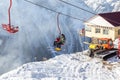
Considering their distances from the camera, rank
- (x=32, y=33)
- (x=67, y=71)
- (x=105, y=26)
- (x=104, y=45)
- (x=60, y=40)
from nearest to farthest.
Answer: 1. (x=60, y=40)
2. (x=67, y=71)
3. (x=104, y=45)
4. (x=105, y=26)
5. (x=32, y=33)

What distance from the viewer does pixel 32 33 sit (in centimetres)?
10319

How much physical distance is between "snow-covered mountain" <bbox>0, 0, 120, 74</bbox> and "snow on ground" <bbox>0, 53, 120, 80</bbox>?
41.1 m

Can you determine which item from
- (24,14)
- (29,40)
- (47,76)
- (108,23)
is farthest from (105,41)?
(24,14)

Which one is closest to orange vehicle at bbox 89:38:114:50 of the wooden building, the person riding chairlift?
the wooden building

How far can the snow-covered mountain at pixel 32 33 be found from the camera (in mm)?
87188

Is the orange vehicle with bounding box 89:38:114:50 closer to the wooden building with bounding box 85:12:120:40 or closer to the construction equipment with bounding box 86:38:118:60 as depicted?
the construction equipment with bounding box 86:38:118:60

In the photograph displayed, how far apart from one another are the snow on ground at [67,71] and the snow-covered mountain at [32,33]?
4107cm

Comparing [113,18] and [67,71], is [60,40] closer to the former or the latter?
[67,71]

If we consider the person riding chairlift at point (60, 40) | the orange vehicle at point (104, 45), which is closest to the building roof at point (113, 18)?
the orange vehicle at point (104, 45)

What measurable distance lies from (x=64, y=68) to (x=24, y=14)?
2951 inches

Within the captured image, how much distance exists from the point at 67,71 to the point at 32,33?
65.9 metres

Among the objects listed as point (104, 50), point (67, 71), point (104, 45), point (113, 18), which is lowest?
point (67, 71)

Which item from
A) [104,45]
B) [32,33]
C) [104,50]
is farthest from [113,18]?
[32,33]

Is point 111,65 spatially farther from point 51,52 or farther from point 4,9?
point 4,9
